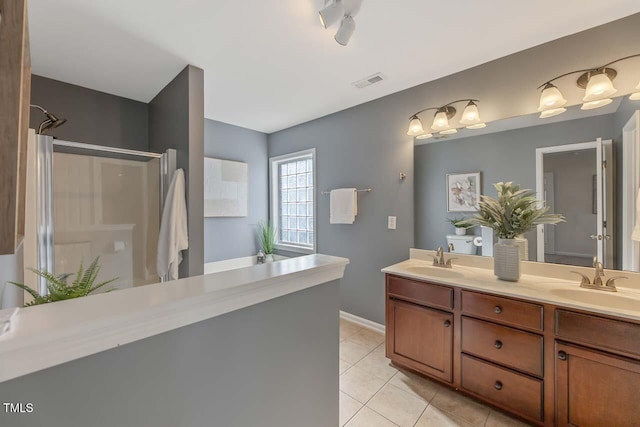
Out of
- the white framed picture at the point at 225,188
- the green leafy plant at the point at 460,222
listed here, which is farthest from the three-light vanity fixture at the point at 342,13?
the white framed picture at the point at 225,188

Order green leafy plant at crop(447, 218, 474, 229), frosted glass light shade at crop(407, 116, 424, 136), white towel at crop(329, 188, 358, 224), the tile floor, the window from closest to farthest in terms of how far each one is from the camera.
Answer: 1. the tile floor
2. green leafy plant at crop(447, 218, 474, 229)
3. frosted glass light shade at crop(407, 116, 424, 136)
4. white towel at crop(329, 188, 358, 224)
5. the window

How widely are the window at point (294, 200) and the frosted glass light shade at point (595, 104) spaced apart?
249 cm

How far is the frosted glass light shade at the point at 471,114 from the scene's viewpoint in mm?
2135

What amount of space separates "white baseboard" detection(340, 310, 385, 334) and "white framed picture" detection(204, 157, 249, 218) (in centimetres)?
190

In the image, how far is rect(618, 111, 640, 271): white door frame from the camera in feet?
5.25

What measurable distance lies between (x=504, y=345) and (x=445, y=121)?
5.71 ft

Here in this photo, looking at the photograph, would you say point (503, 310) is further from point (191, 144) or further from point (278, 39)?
point (191, 144)


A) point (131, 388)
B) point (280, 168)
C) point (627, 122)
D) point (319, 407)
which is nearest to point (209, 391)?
point (131, 388)

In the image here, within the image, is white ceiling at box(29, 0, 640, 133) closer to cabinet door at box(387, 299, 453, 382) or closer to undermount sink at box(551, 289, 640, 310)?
undermount sink at box(551, 289, 640, 310)

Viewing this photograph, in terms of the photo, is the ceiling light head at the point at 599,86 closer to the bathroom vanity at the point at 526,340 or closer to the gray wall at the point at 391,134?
the gray wall at the point at 391,134

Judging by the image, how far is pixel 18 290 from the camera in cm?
144

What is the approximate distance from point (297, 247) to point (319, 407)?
2552 mm

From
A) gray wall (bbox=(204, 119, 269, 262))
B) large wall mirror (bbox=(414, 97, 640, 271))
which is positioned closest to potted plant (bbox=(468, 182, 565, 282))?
large wall mirror (bbox=(414, 97, 640, 271))

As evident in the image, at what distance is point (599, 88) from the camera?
1645 mm
